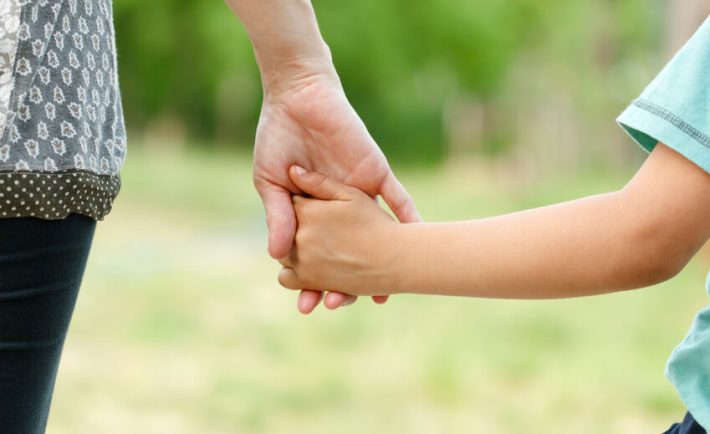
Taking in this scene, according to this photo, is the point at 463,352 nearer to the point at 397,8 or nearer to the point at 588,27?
the point at 397,8

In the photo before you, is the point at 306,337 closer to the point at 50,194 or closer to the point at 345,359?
the point at 345,359

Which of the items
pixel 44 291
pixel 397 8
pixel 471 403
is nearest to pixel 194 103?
pixel 397 8

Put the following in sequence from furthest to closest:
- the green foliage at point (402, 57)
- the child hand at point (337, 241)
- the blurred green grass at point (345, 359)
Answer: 1. the green foliage at point (402, 57)
2. the blurred green grass at point (345, 359)
3. the child hand at point (337, 241)

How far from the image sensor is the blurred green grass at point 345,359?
297 cm

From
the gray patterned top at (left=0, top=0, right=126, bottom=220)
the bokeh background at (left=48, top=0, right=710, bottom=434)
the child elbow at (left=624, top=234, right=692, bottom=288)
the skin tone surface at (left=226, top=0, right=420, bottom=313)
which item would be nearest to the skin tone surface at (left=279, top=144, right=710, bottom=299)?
the child elbow at (left=624, top=234, right=692, bottom=288)

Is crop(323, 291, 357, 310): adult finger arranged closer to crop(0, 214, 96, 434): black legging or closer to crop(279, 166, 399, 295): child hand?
crop(279, 166, 399, 295): child hand

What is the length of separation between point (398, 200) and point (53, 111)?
1.80 feet

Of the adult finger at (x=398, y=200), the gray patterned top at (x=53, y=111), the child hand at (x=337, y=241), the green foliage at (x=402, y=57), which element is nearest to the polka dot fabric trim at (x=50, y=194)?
the gray patterned top at (x=53, y=111)

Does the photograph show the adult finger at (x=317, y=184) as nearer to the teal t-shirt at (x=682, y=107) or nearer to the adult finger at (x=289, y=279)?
the adult finger at (x=289, y=279)

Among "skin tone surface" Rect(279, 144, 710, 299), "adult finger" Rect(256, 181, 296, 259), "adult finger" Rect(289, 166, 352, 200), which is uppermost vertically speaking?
"skin tone surface" Rect(279, 144, 710, 299)

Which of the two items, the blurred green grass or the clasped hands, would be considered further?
the blurred green grass

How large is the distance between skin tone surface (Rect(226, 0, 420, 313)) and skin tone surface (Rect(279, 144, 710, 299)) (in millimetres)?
109

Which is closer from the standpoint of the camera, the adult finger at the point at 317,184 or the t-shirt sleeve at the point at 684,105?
the t-shirt sleeve at the point at 684,105

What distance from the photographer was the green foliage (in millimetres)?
11648
